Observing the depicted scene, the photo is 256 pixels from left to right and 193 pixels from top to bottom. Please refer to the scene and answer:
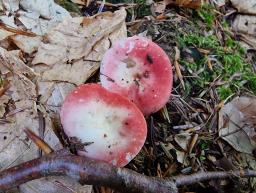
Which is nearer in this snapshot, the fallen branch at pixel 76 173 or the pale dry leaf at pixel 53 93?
the fallen branch at pixel 76 173

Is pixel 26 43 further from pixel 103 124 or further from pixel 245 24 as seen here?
pixel 245 24

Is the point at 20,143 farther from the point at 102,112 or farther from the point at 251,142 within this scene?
the point at 251,142

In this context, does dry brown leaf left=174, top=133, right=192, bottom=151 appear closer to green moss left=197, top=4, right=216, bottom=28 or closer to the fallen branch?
the fallen branch

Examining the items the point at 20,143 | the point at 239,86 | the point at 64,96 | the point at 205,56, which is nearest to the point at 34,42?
the point at 64,96

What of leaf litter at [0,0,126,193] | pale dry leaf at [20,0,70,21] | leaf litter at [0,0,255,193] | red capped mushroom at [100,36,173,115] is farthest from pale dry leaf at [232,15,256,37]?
pale dry leaf at [20,0,70,21]

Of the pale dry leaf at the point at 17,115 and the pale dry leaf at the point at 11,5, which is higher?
the pale dry leaf at the point at 11,5

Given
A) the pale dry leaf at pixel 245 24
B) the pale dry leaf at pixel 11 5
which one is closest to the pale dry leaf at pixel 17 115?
the pale dry leaf at pixel 11 5

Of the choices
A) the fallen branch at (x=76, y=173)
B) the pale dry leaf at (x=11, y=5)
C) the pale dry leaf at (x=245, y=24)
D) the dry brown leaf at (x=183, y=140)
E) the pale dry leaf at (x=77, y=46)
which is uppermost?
the pale dry leaf at (x=11, y=5)

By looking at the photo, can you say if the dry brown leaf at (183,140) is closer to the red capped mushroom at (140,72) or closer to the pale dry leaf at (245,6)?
the red capped mushroom at (140,72)
